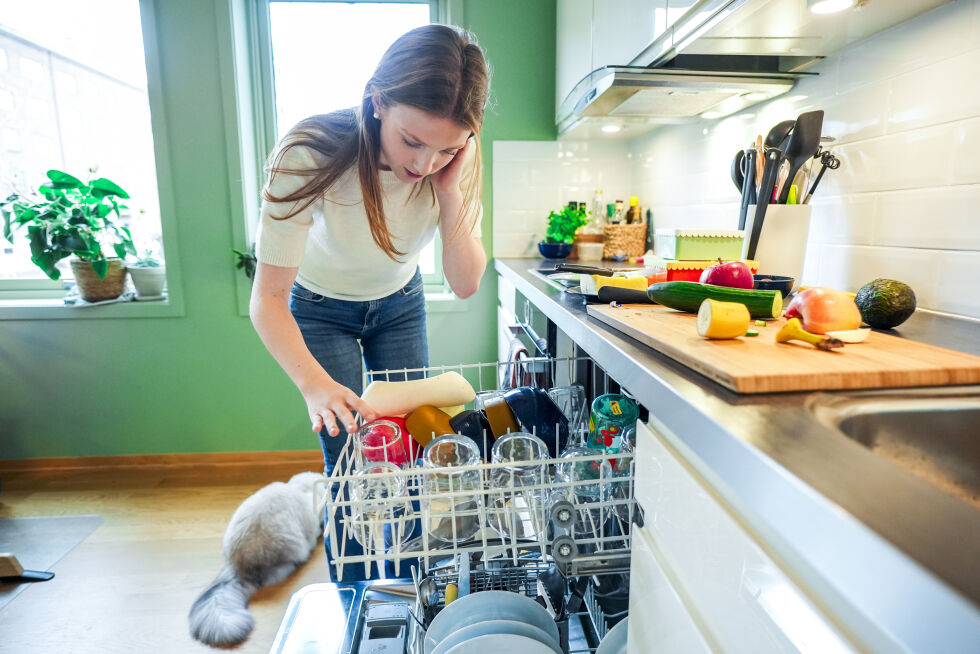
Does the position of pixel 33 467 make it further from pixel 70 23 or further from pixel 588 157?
pixel 588 157

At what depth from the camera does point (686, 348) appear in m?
0.65

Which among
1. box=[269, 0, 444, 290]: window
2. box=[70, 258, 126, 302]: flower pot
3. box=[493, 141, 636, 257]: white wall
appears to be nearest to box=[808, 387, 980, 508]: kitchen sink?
box=[493, 141, 636, 257]: white wall

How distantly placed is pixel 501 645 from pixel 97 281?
99.0 inches

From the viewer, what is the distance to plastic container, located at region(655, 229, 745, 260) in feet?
4.07

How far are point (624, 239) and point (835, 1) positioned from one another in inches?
48.4

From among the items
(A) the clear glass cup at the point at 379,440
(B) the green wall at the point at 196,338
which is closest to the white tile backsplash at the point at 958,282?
(A) the clear glass cup at the point at 379,440

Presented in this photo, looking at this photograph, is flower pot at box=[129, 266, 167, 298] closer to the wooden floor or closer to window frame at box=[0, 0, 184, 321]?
window frame at box=[0, 0, 184, 321]

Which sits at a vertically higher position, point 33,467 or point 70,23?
point 70,23

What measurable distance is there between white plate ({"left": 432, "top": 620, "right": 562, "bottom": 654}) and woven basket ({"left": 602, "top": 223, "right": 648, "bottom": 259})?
1.63 metres

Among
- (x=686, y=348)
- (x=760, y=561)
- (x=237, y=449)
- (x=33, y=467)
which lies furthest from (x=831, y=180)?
(x=33, y=467)

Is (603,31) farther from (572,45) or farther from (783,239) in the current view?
(783,239)

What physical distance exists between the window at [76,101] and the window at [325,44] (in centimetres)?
58

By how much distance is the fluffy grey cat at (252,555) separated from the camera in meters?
1.52

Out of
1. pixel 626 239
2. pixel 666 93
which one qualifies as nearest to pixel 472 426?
pixel 666 93
